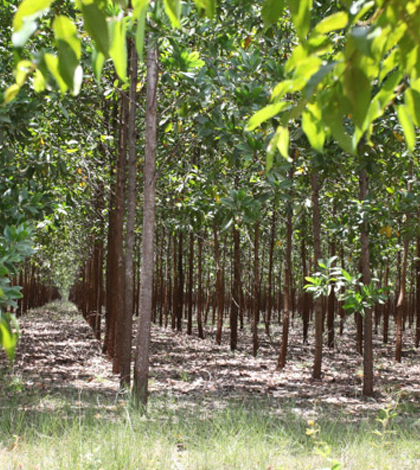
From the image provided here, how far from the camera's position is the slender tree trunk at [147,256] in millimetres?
6105

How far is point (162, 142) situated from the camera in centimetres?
807

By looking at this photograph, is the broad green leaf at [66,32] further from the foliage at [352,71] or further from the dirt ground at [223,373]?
the dirt ground at [223,373]

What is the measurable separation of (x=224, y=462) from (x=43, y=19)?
5342 mm

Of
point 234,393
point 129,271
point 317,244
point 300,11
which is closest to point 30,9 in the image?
point 300,11

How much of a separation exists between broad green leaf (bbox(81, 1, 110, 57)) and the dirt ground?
18.0 feet

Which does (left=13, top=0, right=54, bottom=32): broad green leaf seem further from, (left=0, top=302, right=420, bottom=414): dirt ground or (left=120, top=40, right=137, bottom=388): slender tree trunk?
(left=120, top=40, right=137, bottom=388): slender tree trunk

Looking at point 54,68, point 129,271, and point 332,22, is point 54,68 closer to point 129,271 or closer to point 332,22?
point 332,22

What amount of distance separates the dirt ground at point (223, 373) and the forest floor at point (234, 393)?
0.06 feet

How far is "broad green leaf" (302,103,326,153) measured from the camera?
3.99ft

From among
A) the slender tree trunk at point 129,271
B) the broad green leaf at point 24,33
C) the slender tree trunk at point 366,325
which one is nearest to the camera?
the broad green leaf at point 24,33

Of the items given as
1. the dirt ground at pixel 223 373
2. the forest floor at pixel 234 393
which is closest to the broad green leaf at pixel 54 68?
the forest floor at pixel 234 393

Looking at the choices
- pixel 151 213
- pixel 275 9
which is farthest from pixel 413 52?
pixel 151 213

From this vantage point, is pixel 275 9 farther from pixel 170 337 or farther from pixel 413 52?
pixel 170 337

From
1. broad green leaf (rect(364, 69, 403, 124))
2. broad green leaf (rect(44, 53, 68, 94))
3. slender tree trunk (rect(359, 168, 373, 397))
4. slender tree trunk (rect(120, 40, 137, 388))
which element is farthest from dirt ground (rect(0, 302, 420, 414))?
broad green leaf (rect(44, 53, 68, 94))
